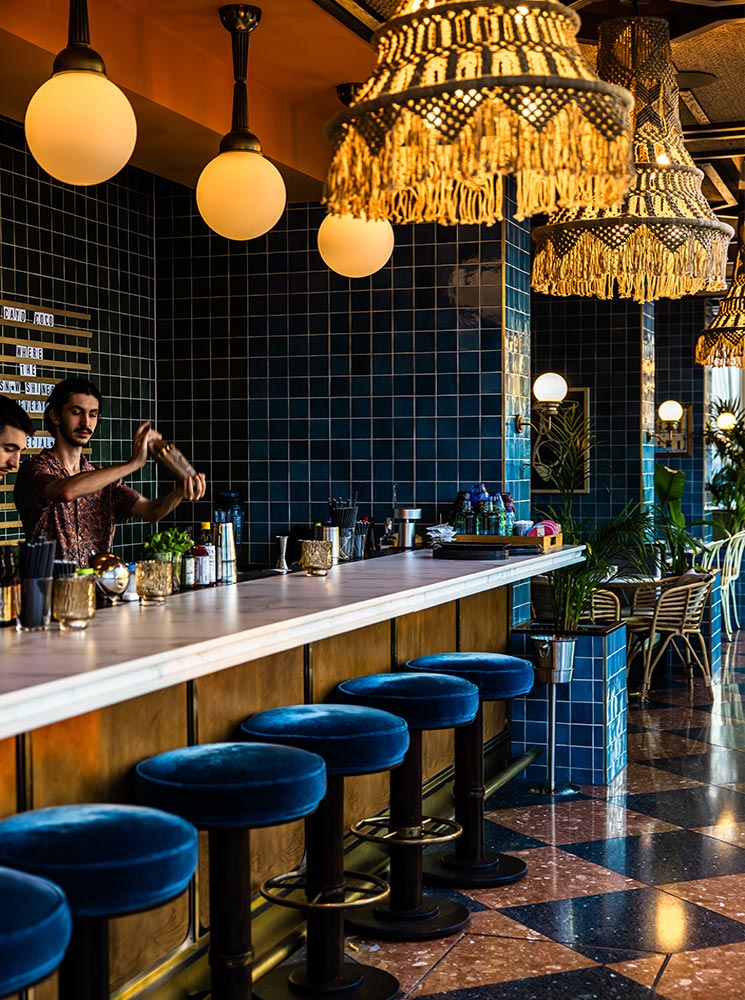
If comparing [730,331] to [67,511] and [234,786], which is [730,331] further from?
[234,786]

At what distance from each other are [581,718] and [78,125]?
3560 millimetres

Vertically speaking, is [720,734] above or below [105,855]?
below

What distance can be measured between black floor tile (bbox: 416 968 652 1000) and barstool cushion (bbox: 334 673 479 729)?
0.73 metres

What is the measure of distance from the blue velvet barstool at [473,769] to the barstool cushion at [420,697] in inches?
12.5

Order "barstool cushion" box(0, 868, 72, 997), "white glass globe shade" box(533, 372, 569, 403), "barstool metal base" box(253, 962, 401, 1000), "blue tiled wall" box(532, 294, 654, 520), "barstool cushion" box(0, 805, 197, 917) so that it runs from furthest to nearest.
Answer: "blue tiled wall" box(532, 294, 654, 520)
"white glass globe shade" box(533, 372, 569, 403)
"barstool metal base" box(253, 962, 401, 1000)
"barstool cushion" box(0, 805, 197, 917)
"barstool cushion" box(0, 868, 72, 997)

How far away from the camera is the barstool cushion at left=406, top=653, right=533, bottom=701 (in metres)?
Result: 4.05

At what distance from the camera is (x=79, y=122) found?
2982mm

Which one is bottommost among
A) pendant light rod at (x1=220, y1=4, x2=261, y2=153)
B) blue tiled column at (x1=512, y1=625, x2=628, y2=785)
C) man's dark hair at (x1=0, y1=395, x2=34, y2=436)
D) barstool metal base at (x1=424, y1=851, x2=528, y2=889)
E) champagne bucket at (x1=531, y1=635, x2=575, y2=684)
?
barstool metal base at (x1=424, y1=851, x2=528, y2=889)

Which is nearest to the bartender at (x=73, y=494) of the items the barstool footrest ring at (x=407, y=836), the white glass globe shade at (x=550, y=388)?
the barstool footrest ring at (x=407, y=836)

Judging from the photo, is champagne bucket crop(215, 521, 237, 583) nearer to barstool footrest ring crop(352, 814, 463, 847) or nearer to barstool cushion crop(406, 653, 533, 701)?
barstool cushion crop(406, 653, 533, 701)

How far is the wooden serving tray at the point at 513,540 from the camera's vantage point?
17.1 ft

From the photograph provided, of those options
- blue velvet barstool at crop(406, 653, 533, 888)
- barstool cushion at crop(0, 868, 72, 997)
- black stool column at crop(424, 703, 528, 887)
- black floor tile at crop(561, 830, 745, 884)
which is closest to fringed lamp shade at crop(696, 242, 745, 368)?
black floor tile at crop(561, 830, 745, 884)

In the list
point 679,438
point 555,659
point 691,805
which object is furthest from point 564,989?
point 679,438

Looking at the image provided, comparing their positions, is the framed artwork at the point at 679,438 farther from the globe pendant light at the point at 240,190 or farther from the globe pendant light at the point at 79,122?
the globe pendant light at the point at 79,122
